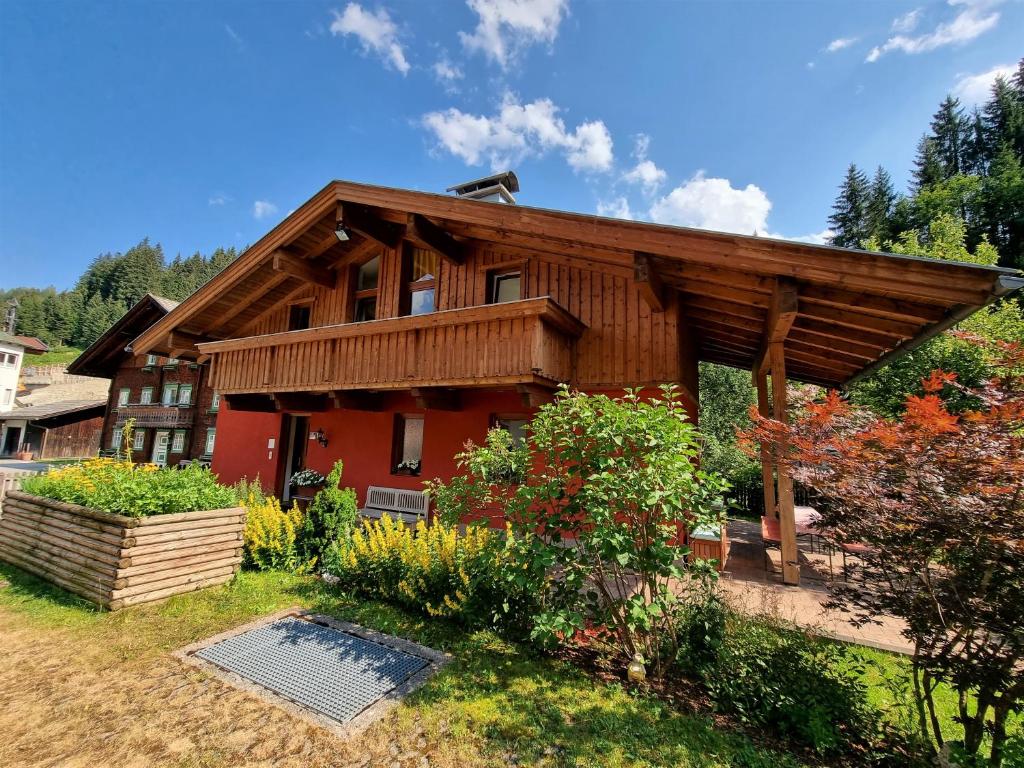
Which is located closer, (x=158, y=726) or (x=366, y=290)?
(x=158, y=726)

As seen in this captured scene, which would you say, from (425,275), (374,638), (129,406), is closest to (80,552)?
(374,638)

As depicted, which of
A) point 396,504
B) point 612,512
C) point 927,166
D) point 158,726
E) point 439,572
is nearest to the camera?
point 158,726

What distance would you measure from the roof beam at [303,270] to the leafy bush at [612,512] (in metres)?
9.39

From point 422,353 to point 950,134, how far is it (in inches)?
2243

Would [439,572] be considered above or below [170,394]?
below

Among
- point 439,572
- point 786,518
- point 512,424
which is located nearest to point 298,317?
point 512,424

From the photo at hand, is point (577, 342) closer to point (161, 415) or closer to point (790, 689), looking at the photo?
point (790, 689)

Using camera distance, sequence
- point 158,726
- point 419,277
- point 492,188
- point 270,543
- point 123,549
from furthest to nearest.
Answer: point 492,188
point 419,277
point 270,543
point 123,549
point 158,726

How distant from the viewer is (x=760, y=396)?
1069 cm

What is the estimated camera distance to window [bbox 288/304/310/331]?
12.2 metres

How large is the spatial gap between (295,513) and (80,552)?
238 cm

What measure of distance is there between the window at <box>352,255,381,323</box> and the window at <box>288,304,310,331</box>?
2002 millimetres

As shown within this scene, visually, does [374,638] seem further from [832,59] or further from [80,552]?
[832,59]

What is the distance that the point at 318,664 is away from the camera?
369cm
